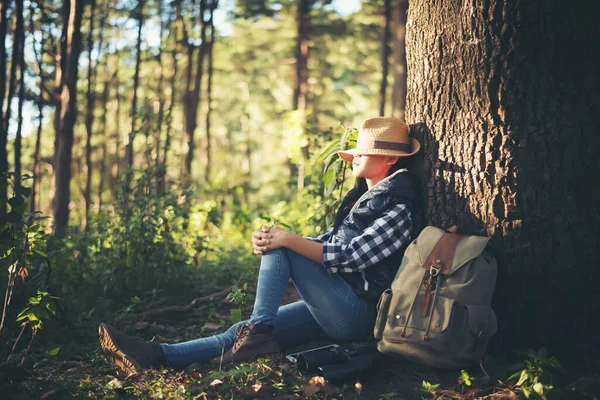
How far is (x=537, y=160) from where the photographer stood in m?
3.30

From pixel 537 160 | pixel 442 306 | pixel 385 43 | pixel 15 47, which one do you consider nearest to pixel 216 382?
pixel 442 306

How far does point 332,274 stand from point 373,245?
1.22ft

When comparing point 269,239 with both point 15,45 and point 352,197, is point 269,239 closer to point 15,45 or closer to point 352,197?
point 352,197

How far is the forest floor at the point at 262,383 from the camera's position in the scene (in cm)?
305

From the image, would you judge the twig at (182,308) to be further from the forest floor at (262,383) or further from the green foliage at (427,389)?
the green foliage at (427,389)

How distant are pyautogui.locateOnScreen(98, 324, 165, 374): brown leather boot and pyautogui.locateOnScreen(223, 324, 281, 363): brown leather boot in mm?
466

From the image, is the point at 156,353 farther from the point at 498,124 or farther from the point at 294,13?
the point at 294,13

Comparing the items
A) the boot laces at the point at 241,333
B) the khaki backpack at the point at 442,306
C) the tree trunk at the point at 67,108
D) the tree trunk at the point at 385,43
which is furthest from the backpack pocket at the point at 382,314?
the tree trunk at the point at 385,43

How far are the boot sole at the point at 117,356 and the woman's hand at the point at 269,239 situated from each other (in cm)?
108

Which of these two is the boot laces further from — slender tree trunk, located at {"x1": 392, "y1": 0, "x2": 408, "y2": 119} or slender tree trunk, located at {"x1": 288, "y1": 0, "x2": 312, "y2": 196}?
→ slender tree trunk, located at {"x1": 288, "y1": 0, "x2": 312, "y2": 196}

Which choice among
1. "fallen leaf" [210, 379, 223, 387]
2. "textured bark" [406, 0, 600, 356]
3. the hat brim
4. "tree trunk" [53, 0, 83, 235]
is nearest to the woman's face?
the hat brim

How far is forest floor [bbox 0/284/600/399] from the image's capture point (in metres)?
3.05

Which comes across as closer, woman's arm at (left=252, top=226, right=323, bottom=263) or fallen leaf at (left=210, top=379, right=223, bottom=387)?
fallen leaf at (left=210, top=379, right=223, bottom=387)

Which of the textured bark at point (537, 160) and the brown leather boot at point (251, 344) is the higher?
the textured bark at point (537, 160)
